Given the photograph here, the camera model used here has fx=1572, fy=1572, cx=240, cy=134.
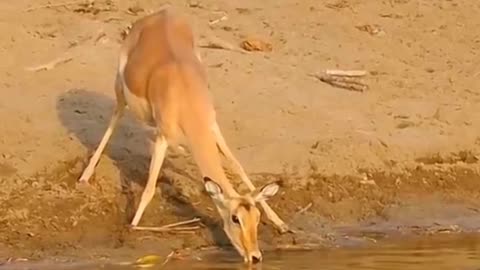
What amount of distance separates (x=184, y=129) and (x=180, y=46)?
3.37 ft

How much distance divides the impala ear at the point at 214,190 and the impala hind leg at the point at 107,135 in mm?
1720

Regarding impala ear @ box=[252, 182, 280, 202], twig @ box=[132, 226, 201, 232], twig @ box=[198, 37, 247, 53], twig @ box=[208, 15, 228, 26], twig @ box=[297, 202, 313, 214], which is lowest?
twig @ box=[208, 15, 228, 26]

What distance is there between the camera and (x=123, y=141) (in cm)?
1230

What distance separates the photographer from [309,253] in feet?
34.5

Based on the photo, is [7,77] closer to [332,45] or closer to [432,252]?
[332,45]

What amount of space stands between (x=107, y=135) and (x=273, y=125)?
1804 mm

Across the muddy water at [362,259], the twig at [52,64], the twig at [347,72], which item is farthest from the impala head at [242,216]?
the twig at [347,72]

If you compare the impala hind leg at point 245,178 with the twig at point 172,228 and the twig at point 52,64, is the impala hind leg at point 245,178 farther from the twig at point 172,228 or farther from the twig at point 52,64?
the twig at point 52,64

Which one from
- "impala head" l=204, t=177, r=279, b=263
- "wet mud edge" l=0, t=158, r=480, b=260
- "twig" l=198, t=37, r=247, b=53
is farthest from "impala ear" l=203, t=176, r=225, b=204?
"twig" l=198, t=37, r=247, b=53

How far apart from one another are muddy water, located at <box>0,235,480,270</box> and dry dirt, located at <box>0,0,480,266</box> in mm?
309

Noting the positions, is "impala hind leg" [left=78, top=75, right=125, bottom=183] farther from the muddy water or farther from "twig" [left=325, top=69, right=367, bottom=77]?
"twig" [left=325, top=69, right=367, bottom=77]

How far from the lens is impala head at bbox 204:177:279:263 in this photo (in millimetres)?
9625

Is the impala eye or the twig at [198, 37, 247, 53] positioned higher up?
the impala eye

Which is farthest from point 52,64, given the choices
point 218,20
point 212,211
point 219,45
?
point 212,211
